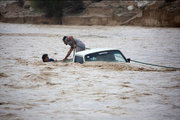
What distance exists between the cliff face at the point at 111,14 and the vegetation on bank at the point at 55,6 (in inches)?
31.3

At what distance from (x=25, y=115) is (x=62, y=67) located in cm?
563

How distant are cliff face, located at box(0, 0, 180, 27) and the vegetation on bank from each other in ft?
2.61

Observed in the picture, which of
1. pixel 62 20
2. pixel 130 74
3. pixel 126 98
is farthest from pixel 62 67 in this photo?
pixel 62 20

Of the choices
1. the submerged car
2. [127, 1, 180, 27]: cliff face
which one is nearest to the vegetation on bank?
[127, 1, 180, 27]: cliff face

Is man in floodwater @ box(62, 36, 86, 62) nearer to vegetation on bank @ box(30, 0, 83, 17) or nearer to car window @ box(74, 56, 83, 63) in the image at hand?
car window @ box(74, 56, 83, 63)

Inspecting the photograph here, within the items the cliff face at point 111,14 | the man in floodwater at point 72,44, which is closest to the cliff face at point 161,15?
the cliff face at point 111,14

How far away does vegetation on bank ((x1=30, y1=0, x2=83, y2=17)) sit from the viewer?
54500 millimetres

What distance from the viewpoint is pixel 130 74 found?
10.1 meters

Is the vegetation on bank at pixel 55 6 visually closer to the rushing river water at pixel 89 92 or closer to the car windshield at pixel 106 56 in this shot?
the rushing river water at pixel 89 92

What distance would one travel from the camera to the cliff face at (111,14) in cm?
3956

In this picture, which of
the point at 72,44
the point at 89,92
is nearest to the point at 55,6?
the point at 72,44

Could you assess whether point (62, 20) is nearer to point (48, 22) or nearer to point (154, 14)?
point (48, 22)

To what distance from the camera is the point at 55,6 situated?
54594mm

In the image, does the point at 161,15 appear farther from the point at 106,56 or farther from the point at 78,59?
the point at 106,56
